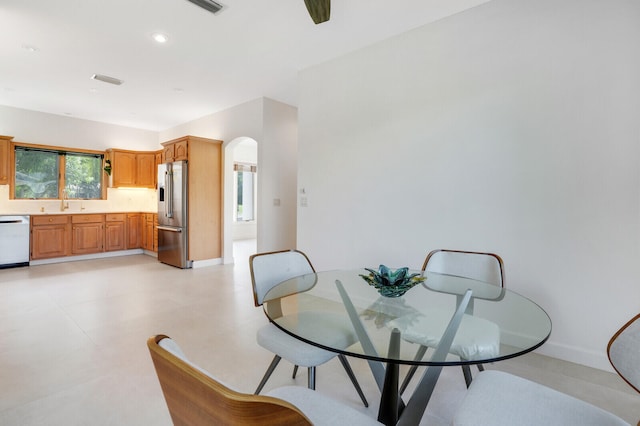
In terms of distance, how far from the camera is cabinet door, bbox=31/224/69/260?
551cm

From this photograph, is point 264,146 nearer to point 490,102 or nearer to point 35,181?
point 490,102

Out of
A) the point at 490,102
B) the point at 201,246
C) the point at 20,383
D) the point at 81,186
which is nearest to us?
the point at 20,383

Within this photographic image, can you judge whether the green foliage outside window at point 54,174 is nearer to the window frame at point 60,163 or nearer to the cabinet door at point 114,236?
the window frame at point 60,163

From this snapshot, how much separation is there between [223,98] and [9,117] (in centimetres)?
408

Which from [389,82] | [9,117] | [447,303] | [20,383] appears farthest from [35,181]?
[447,303]

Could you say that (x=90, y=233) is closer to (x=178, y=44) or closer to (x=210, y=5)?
(x=178, y=44)

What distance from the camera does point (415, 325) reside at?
1337 millimetres

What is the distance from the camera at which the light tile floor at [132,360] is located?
5.94 feet

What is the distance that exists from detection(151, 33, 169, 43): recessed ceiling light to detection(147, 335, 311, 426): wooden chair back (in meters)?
3.49

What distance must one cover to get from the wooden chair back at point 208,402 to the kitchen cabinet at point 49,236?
21.8ft

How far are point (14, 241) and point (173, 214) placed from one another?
8.65ft

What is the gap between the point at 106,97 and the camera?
511cm

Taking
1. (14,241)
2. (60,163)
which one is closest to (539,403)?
(14,241)

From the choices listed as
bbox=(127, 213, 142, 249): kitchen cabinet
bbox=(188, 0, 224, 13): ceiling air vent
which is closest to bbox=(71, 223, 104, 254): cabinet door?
bbox=(127, 213, 142, 249): kitchen cabinet
